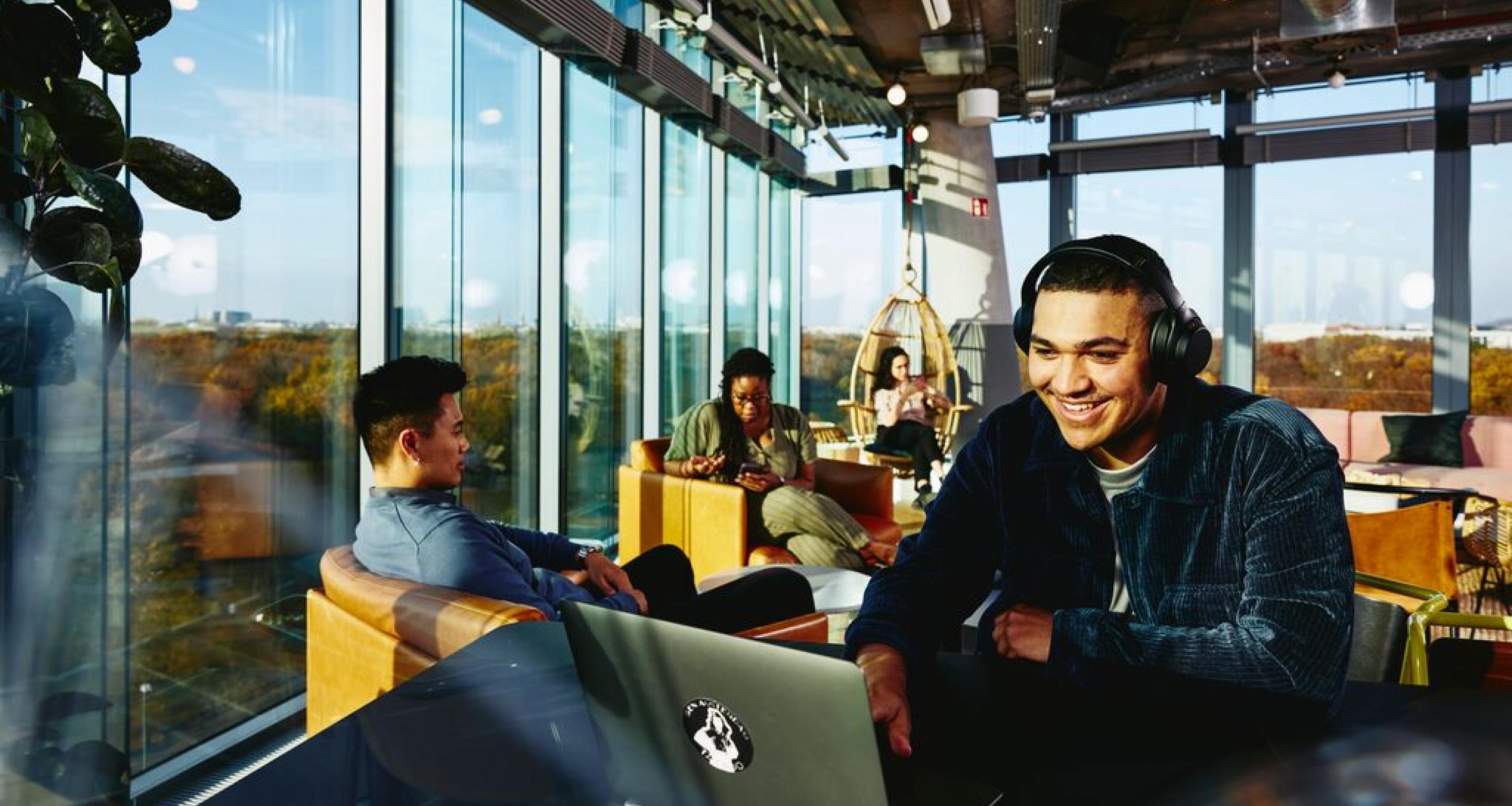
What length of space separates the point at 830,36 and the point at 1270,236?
4789 millimetres

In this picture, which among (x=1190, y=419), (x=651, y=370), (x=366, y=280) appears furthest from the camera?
(x=651, y=370)

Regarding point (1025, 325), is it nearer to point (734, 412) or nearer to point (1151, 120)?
point (734, 412)

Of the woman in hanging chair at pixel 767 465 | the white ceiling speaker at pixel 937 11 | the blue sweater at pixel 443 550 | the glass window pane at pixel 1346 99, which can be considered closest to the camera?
the blue sweater at pixel 443 550

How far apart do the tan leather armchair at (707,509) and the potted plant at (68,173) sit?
265 centimetres

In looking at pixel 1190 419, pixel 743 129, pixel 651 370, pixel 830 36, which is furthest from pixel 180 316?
pixel 830 36

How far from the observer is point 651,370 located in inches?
277

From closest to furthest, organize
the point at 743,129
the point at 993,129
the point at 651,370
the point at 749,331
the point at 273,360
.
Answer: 1. the point at 273,360
2. the point at 651,370
3. the point at 743,129
4. the point at 749,331
5. the point at 993,129

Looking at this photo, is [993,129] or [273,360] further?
[993,129]

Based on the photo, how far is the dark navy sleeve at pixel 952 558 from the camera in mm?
1520

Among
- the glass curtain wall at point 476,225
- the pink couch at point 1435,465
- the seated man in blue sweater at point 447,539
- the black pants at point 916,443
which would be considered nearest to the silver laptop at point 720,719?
the seated man in blue sweater at point 447,539

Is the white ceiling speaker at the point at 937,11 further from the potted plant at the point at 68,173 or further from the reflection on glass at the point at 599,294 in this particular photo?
the potted plant at the point at 68,173

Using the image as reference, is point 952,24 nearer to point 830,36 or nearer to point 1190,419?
point 830,36

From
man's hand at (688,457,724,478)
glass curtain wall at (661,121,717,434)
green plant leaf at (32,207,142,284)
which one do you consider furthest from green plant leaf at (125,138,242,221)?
glass curtain wall at (661,121,717,434)

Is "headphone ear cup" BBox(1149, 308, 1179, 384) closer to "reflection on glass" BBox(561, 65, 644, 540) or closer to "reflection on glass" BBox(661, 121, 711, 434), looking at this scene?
"reflection on glass" BBox(561, 65, 644, 540)
